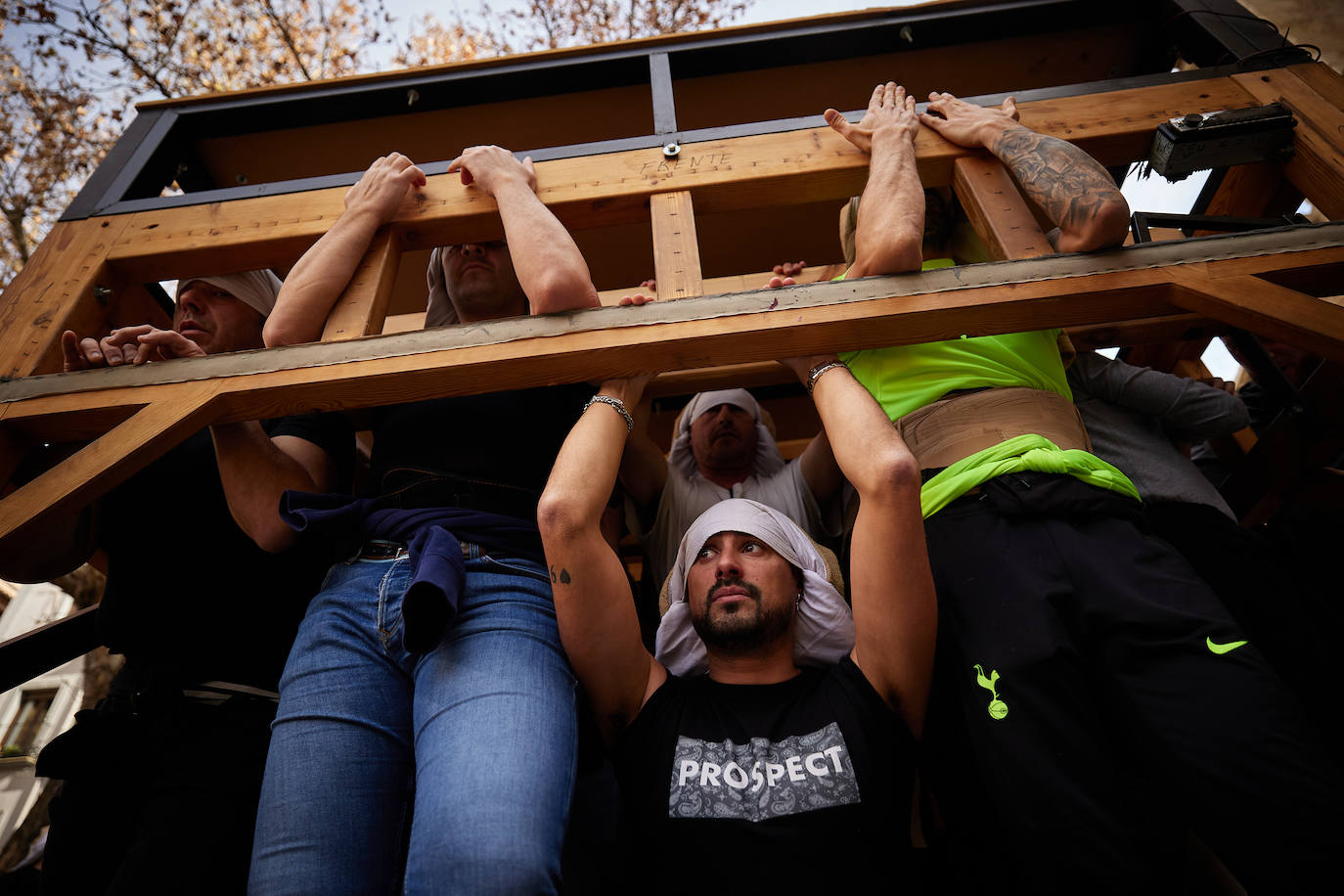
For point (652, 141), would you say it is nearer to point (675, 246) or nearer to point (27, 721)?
point (675, 246)

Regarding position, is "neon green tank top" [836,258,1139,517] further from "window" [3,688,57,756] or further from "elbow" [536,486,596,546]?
"window" [3,688,57,756]

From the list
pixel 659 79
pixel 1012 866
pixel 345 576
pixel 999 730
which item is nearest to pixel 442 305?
pixel 345 576

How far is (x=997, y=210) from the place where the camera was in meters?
2.24

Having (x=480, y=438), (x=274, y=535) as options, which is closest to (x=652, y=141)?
(x=480, y=438)

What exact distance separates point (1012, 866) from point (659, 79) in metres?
3.34

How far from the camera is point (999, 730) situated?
1652 millimetres

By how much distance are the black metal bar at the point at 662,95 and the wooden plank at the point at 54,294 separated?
2.29 m

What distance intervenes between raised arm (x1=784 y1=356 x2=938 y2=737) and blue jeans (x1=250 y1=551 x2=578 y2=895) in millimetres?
925

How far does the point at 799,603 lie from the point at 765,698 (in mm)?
414

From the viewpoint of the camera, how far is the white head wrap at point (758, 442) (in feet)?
Result: 11.2

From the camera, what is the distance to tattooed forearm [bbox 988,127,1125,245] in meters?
1.94

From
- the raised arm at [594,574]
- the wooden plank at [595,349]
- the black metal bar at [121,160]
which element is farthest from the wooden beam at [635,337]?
the black metal bar at [121,160]

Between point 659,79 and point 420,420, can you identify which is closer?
point 420,420

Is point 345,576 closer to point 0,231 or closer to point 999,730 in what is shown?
point 999,730
